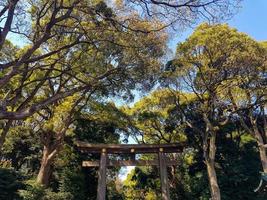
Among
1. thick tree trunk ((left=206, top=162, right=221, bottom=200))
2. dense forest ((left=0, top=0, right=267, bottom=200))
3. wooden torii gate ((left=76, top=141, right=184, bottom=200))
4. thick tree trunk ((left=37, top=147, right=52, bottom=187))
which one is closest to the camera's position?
dense forest ((left=0, top=0, right=267, bottom=200))

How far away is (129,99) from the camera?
12.4 metres

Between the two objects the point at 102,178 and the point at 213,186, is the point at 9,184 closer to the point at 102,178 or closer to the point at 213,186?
the point at 102,178

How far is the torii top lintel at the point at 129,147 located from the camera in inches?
485

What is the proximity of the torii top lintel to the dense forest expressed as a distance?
0.73 meters

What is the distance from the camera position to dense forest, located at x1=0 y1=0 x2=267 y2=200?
8930 mm

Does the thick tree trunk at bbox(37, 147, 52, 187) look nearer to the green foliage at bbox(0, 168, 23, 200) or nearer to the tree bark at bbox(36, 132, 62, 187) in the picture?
the tree bark at bbox(36, 132, 62, 187)

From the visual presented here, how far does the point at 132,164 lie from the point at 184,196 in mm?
5045

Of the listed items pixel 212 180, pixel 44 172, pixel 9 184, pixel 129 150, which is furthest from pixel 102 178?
pixel 212 180

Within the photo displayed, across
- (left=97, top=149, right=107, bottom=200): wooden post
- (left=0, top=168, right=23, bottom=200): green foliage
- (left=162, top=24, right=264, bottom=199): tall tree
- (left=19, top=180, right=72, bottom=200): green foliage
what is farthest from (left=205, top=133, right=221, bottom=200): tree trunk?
→ (left=0, top=168, right=23, bottom=200): green foliage

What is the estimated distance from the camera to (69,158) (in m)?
15.5

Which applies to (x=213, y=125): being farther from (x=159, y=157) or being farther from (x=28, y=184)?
(x=28, y=184)

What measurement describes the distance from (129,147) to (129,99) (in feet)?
5.95

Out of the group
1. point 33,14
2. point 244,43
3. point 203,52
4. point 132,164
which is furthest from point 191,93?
point 33,14

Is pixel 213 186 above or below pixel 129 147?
below
